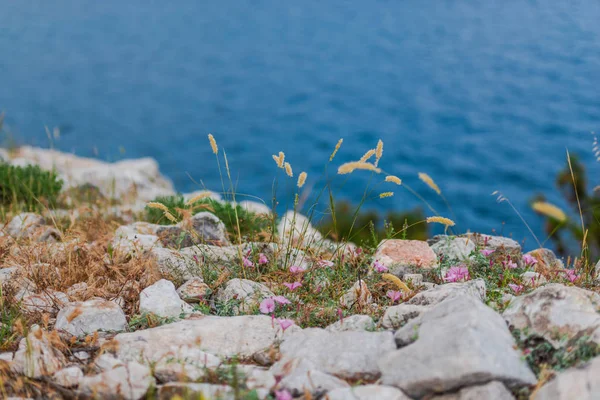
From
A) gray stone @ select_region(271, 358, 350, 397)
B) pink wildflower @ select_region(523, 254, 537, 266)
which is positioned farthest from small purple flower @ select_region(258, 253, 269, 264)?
pink wildflower @ select_region(523, 254, 537, 266)

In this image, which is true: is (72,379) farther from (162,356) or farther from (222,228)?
(222,228)

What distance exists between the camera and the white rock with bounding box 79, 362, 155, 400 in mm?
2900

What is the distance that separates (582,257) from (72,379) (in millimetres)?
3546

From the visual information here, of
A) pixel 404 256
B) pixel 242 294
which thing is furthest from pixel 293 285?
pixel 404 256

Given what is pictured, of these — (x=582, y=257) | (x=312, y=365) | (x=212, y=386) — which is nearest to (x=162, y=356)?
(x=212, y=386)

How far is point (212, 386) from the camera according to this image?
9.50ft

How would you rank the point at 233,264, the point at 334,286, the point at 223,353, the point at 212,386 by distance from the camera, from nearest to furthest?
the point at 212,386, the point at 223,353, the point at 334,286, the point at 233,264

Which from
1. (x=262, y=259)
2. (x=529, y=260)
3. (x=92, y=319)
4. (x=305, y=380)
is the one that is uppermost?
(x=305, y=380)

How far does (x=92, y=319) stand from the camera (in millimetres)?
3811

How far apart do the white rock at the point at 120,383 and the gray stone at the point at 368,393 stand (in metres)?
0.83

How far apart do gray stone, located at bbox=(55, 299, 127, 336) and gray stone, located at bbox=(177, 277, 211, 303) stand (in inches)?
16.8

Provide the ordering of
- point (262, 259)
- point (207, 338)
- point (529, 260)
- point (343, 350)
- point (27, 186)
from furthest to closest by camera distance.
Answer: point (27, 186)
point (529, 260)
point (262, 259)
point (207, 338)
point (343, 350)

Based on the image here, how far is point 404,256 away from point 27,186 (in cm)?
519

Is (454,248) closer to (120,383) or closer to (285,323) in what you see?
(285,323)
